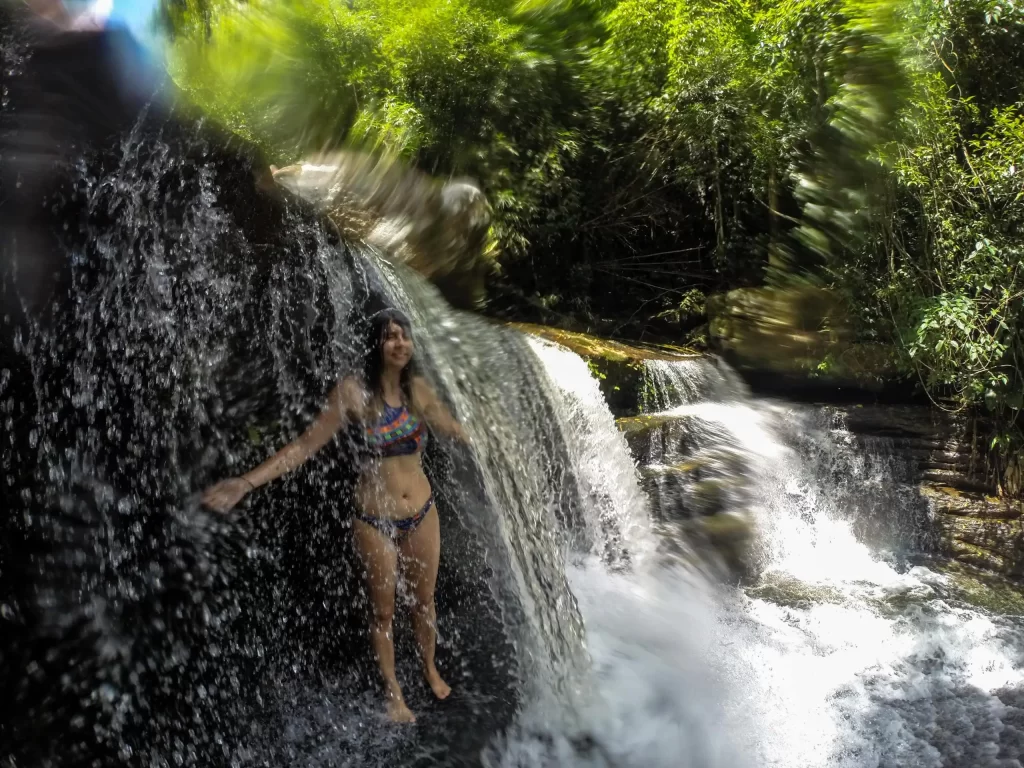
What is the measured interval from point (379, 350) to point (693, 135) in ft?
23.7

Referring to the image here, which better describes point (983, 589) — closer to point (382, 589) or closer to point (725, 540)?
point (725, 540)

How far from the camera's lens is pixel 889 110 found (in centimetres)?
656

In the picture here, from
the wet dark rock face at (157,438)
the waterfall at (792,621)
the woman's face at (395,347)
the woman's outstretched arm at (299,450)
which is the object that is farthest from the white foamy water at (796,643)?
the woman's face at (395,347)

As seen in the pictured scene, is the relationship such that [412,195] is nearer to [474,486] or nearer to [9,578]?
[474,486]

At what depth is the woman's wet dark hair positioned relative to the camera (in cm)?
305

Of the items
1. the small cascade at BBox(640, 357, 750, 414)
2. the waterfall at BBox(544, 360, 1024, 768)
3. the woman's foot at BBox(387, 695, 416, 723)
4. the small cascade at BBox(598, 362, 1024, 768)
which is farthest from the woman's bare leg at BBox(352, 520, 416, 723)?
the small cascade at BBox(640, 357, 750, 414)

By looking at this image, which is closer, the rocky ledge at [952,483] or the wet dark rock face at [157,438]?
the wet dark rock face at [157,438]

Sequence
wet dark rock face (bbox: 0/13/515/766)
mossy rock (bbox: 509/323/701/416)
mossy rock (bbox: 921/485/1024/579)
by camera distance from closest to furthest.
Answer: wet dark rock face (bbox: 0/13/515/766) → mossy rock (bbox: 921/485/1024/579) → mossy rock (bbox: 509/323/701/416)

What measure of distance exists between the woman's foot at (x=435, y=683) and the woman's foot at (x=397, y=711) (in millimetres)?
241

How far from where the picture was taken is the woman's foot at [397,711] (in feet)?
Answer: 10.3

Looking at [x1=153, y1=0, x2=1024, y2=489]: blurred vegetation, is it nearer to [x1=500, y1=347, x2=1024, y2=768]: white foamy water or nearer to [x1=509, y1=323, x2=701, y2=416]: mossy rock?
[x1=500, y1=347, x2=1024, y2=768]: white foamy water

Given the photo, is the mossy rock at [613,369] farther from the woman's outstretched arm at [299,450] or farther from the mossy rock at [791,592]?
the woman's outstretched arm at [299,450]

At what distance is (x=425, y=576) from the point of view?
3.21 meters

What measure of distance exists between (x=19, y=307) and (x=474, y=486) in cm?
220
